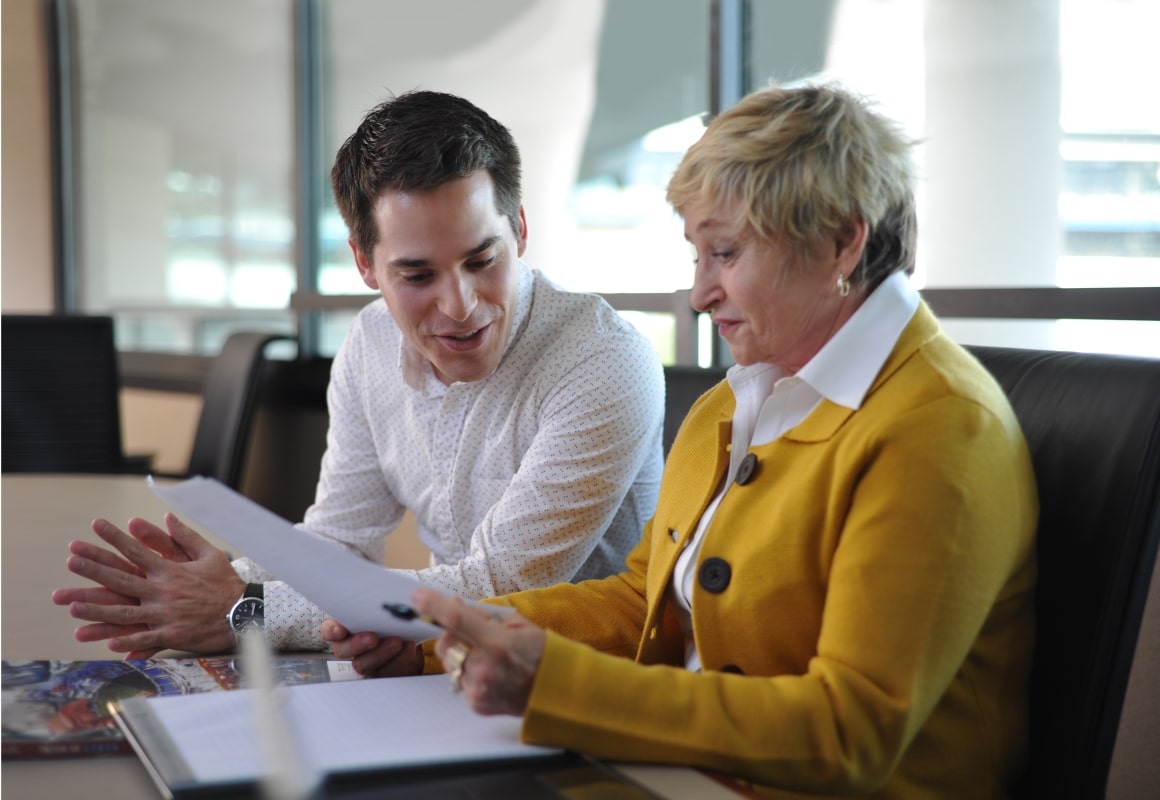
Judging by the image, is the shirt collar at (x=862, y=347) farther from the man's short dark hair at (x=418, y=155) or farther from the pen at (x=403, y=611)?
the man's short dark hair at (x=418, y=155)

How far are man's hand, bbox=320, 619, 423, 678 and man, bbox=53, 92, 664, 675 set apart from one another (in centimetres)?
18

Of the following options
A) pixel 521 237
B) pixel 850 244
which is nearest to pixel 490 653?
pixel 850 244

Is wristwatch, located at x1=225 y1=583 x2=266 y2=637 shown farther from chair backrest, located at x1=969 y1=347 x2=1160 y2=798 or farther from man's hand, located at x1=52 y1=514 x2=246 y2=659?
chair backrest, located at x1=969 y1=347 x2=1160 y2=798

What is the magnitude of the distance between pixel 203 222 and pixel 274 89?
88 centimetres

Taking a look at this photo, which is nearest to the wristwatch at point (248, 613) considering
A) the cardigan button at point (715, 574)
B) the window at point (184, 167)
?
the cardigan button at point (715, 574)

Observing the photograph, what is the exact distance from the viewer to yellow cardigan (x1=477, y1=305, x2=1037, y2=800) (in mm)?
899

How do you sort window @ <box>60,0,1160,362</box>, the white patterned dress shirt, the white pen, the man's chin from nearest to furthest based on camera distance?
the white pen
the white patterned dress shirt
the man's chin
window @ <box>60,0,1160,362</box>

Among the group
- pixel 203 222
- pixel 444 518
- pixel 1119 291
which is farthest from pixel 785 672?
pixel 203 222

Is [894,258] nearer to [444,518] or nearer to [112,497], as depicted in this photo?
[444,518]

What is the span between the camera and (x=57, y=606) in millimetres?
1641

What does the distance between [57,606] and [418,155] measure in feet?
2.77

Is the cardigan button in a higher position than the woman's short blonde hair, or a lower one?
lower

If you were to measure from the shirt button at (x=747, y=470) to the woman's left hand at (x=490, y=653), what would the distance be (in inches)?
11.9

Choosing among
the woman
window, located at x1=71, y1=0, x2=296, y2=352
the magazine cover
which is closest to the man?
the magazine cover
